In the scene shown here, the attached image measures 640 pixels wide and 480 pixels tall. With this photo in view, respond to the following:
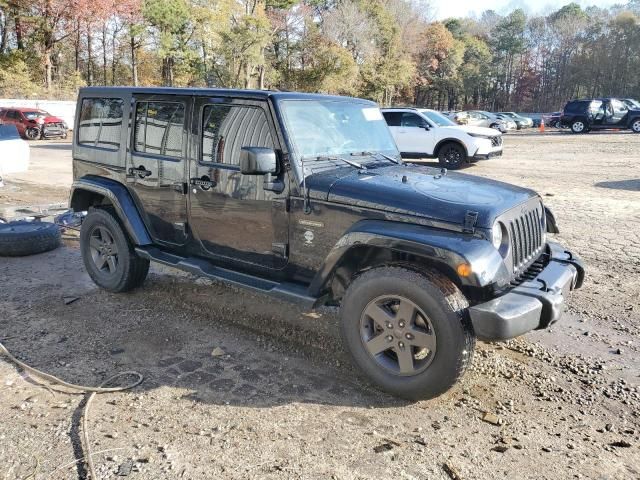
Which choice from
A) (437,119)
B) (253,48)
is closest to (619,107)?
(437,119)

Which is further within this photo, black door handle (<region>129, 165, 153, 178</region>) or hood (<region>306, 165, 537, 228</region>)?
black door handle (<region>129, 165, 153, 178</region>)

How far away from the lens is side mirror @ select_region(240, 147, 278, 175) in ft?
11.6

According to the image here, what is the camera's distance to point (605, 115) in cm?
2869

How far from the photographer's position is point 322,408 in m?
3.28

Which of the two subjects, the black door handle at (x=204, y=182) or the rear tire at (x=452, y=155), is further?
the rear tire at (x=452, y=155)

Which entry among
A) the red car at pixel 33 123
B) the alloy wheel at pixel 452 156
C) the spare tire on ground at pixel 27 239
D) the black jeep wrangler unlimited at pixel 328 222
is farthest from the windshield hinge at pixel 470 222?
the red car at pixel 33 123

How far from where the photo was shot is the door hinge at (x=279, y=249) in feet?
12.8

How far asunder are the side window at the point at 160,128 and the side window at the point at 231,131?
299 millimetres

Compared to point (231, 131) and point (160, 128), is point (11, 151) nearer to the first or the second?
point (160, 128)

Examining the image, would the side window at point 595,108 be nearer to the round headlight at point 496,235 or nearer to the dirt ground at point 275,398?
the dirt ground at point 275,398

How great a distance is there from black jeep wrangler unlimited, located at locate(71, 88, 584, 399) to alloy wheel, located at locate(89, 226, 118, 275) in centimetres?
2

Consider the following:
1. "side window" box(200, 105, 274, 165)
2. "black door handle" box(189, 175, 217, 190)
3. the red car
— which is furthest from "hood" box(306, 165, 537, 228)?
the red car

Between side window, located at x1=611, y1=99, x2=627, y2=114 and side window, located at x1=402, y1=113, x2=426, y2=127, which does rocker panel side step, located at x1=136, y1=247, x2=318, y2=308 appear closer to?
side window, located at x1=402, y1=113, x2=426, y2=127

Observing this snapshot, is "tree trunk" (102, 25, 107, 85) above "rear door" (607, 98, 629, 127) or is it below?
above
